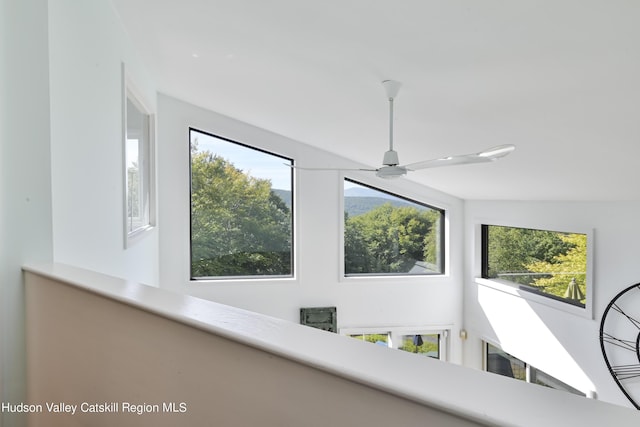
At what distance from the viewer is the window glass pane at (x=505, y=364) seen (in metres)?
5.08

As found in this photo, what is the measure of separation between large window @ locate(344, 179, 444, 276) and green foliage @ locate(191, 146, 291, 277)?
97cm

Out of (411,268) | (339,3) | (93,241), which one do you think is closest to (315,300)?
(411,268)

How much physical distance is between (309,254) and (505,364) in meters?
3.10

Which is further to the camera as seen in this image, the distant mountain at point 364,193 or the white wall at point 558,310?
the distant mountain at point 364,193

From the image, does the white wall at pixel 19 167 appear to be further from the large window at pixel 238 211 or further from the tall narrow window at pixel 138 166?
the large window at pixel 238 211

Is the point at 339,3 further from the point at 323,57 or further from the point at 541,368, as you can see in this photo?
the point at 541,368

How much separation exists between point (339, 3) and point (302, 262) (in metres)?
4.08

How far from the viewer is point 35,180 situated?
4.45ft

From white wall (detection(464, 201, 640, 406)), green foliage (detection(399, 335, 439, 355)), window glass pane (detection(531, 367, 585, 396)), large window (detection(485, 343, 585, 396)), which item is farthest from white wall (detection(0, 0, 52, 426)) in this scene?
green foliage (detection(399, 335, 439, 355))

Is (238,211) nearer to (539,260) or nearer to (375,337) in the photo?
(375,337)

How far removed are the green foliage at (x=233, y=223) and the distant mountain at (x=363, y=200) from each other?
15.6 inches

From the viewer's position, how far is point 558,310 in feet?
14.3

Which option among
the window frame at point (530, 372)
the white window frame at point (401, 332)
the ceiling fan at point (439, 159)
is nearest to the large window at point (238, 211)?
the white window frame at point (401, 332)

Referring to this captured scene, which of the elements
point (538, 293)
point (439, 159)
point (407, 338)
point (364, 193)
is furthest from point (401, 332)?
point (439, 159)
